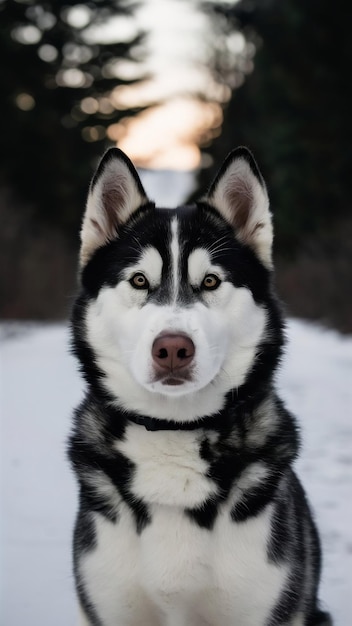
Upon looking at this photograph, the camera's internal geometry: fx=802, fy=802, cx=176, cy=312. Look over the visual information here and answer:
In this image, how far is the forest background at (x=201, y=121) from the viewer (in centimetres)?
1576

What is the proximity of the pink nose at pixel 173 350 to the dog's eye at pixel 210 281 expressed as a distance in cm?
30

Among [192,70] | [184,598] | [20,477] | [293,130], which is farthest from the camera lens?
[192,70]

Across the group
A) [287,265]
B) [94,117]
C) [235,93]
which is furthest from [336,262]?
[235,93]

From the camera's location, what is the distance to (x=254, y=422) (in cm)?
275

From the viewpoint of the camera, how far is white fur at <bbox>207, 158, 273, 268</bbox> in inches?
109

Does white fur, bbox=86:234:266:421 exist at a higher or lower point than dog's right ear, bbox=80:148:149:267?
lower

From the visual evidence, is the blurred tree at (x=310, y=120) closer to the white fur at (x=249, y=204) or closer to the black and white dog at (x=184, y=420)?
the white fur at (x=249, y=204)

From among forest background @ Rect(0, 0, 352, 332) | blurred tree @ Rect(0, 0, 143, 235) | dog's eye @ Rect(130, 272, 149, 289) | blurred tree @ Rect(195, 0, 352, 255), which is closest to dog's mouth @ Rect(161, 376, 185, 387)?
dog's eye @ Rect(130, 272, 149, 289)

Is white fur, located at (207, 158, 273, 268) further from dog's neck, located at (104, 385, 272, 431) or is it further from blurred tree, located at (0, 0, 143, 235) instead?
blurred tree, located at (0, 0, 143, 235)

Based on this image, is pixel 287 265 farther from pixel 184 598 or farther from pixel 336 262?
pixel 184 598

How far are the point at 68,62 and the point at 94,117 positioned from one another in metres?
1.63

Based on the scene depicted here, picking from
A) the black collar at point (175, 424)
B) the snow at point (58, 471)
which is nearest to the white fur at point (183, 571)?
the black collar at point (175, 424)

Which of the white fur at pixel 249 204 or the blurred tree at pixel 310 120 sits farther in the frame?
the blurred tree at pixel 310 120

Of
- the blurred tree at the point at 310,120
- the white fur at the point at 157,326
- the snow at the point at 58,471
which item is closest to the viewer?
the white fur at the point at 157,326
